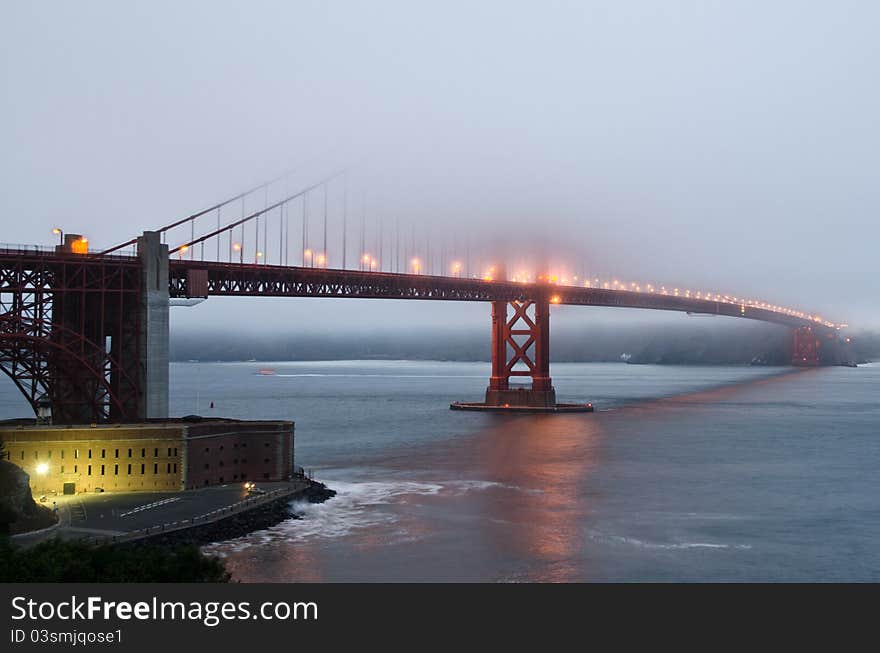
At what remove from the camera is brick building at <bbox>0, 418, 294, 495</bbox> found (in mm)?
35156

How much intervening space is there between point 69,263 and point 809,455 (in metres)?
47.2

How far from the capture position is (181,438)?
36906 millimetres

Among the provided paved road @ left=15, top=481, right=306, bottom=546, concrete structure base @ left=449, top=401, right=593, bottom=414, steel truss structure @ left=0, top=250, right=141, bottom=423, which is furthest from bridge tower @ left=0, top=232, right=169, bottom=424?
concrete structure base @ left=449, top=401, right=593, bottom=414

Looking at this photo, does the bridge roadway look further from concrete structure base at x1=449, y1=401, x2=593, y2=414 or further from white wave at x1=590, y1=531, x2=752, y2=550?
white wave at x1=590, y1=531, x2=752, y2=550

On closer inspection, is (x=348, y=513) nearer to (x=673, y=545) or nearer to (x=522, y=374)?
(x=673, y=545)

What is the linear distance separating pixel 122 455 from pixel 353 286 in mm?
44011

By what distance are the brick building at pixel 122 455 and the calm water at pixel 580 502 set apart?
5.01 meters

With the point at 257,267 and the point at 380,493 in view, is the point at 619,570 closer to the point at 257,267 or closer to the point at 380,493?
the point at 380,493

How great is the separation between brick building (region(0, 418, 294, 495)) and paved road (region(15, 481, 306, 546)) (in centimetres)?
62

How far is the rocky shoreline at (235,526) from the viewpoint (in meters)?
29.2

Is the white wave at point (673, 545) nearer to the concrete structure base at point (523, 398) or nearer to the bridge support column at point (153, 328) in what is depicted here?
the bridge support column at point (153, 328)

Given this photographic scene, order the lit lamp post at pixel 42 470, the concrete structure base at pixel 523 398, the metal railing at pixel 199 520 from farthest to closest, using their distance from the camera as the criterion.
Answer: the concrete structure base at pixel 523 398, the lit lamp post at pixel 42 470, the metal railing at pixel 199 520

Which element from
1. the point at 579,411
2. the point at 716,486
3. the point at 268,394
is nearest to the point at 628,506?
the point at 716,486

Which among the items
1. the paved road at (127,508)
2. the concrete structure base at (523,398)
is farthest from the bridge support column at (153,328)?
the concrete structure base at (523,398)
